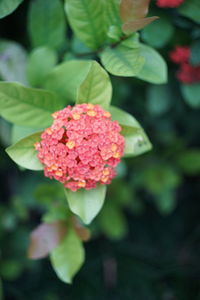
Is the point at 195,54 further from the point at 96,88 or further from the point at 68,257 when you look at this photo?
the point at 68,257

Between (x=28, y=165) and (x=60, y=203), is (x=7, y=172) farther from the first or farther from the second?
(x=28, y=165)

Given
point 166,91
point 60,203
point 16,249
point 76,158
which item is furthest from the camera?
point 16,249

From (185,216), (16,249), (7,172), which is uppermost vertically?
(7,172)

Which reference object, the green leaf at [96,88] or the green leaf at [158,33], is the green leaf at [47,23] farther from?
the green leaf at [96,88]

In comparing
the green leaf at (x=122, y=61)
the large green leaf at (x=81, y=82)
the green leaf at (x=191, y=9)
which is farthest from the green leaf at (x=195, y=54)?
the large green leaf at (x=81, y=82)

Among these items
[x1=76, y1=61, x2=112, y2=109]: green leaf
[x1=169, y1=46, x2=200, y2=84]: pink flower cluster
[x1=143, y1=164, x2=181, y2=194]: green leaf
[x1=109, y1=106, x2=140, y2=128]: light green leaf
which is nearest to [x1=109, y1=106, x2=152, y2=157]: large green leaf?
[x1=109, y1=106, x2=140, y2=128]: light green leaf

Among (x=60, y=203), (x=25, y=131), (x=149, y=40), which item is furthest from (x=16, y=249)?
(x=149, y=40)

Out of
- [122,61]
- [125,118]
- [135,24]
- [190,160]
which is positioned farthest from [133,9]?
[190,160]
